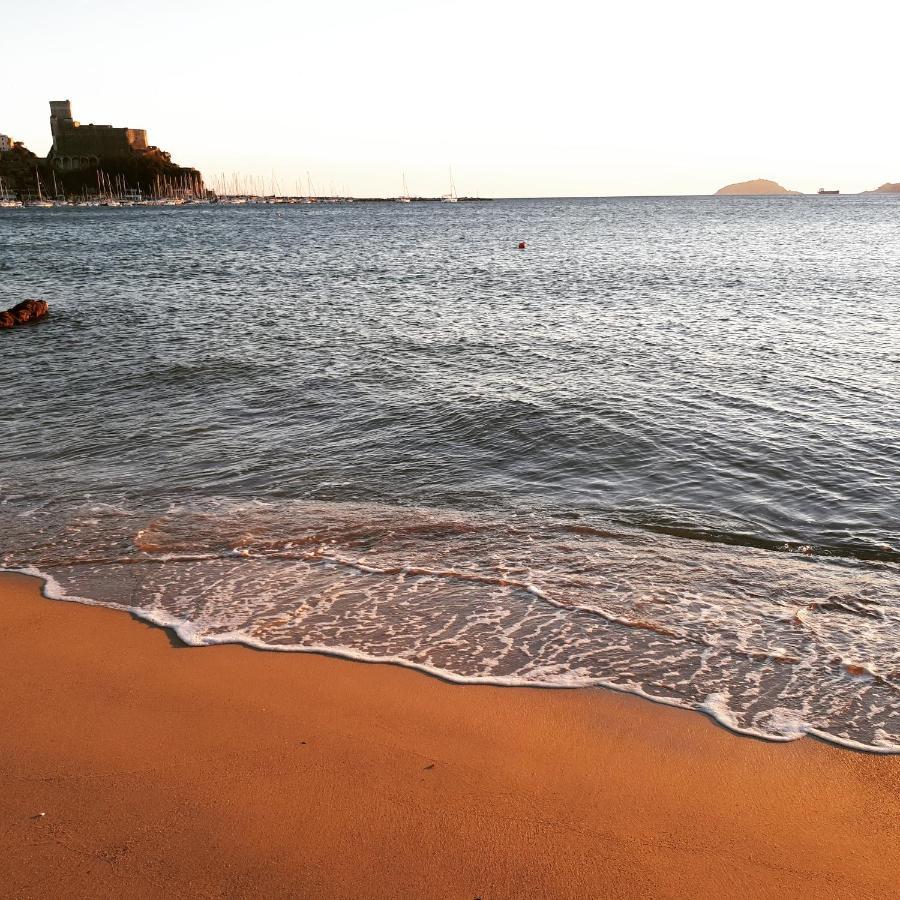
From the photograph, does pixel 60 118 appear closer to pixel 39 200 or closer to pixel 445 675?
pixel 39 200

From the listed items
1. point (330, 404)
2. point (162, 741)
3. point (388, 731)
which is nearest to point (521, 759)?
point (388, 731)

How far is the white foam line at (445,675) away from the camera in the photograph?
561cm

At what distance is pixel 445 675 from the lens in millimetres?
6379

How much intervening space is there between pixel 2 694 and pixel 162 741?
5.13 feet

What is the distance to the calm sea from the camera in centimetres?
694

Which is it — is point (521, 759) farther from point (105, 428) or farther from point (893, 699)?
point (105, 428)

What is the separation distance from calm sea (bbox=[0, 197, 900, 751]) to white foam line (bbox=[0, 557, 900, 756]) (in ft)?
0.18

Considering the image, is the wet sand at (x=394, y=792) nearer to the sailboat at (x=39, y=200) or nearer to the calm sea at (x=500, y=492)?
the calm sea at (x=500, y=492)

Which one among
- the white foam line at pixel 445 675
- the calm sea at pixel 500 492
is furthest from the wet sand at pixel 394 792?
the calm sea at pixel 500 492

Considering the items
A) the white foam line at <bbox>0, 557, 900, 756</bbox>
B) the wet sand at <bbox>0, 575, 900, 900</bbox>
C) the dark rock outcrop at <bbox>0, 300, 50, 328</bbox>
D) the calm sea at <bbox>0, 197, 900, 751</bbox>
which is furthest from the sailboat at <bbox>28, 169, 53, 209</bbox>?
the wet sand at <bbox>0, 575, 900, 900</bbox>

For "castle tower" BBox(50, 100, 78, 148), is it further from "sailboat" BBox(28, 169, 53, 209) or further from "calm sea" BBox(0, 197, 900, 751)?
"calm sea" BBox(0, 197, 900, 751)

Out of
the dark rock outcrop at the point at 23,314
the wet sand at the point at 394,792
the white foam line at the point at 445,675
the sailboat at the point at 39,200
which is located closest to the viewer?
the wet sand at the point at 394,792

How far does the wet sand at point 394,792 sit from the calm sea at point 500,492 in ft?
1.70

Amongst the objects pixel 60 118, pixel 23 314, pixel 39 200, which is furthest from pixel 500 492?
pixel 60 118
